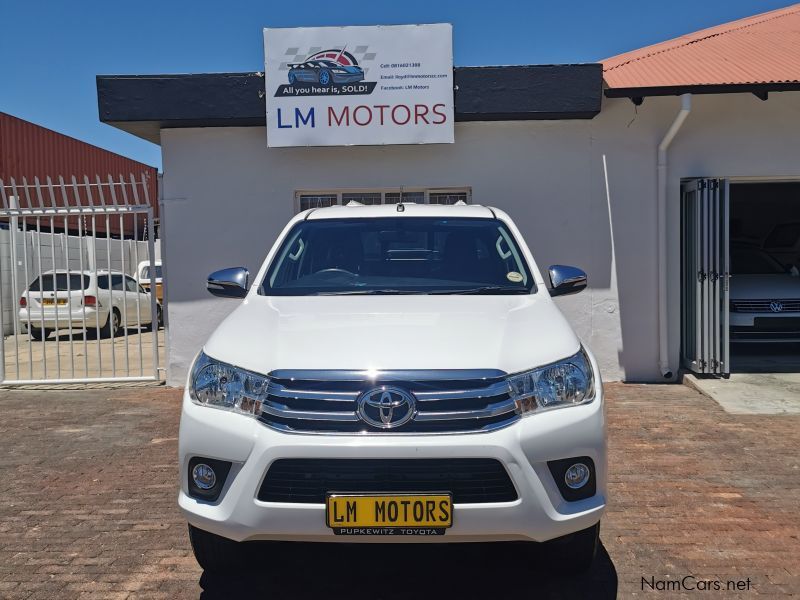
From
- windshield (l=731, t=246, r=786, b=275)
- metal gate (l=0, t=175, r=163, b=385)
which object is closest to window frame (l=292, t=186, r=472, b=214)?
metal gate (l=0, t=175, r=163, b=385)

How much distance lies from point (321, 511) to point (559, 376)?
3.68ft

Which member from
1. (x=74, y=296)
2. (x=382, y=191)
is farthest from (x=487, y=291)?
(x=74, y=296)

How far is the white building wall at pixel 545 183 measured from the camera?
833 cm

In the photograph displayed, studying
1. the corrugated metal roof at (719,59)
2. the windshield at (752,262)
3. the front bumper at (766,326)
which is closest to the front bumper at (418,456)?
the corrugated metal roof at (719,59)

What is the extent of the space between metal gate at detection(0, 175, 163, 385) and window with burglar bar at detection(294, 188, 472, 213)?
1745 millimetres

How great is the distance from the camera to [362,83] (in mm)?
7996

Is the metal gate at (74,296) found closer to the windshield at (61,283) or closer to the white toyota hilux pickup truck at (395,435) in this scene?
the windshield at (61,283)

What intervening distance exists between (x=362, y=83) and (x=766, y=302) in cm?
547

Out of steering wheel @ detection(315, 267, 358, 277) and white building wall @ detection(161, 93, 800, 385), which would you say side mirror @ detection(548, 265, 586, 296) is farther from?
white building wall @ detection(161, 93, 800, 385)

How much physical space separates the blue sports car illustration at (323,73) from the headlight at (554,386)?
18.2 ft

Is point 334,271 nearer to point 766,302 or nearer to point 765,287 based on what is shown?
point 766,302

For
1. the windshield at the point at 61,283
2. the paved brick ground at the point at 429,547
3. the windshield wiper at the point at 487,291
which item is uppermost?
the windshield wiper at the point at 487,291

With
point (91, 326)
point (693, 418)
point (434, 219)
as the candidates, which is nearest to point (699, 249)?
point (693, 418)

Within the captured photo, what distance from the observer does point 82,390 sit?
8.66m
